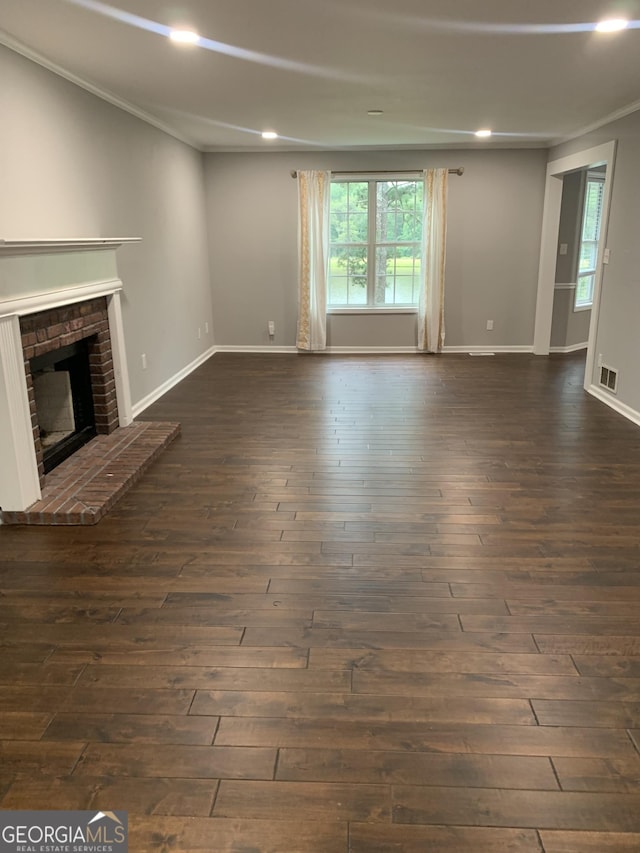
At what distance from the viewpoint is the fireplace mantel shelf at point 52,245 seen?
299 centimetres

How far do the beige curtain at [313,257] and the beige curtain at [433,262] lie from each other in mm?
1204

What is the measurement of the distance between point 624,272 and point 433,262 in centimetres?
269

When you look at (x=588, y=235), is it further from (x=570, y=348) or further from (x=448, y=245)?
(x=448, y=245)

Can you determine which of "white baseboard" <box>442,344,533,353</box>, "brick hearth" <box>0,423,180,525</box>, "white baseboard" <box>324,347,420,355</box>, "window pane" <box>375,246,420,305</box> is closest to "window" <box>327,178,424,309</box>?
"window pane" <box>375,246,420,305</box>

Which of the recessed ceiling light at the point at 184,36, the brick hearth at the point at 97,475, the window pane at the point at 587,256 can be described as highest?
the recessed ceiling light at the point at 184,36

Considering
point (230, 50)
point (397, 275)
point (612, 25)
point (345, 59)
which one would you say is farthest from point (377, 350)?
point (612, 25)

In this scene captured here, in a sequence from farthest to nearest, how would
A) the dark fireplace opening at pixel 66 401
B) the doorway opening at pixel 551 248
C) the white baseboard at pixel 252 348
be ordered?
the white baseboard at pixel 252 348, the doorway opening at pixel 551 248, the dark fireplace opening at pixel 66 401

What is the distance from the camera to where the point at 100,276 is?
4156 millimetres

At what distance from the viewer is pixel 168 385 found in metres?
6.08

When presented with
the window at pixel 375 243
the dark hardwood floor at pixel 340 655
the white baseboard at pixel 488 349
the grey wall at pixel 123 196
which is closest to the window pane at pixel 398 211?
the window at pixel 375 243

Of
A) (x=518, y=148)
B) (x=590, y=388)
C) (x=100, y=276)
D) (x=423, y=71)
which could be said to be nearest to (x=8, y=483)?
(x=100, y=276)

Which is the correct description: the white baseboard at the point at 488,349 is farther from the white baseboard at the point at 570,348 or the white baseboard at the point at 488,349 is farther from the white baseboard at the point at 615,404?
the white baseboard at the point at 615,404

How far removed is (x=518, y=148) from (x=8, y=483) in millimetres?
6686

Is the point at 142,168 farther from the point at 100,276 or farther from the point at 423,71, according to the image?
the point at 423,71
